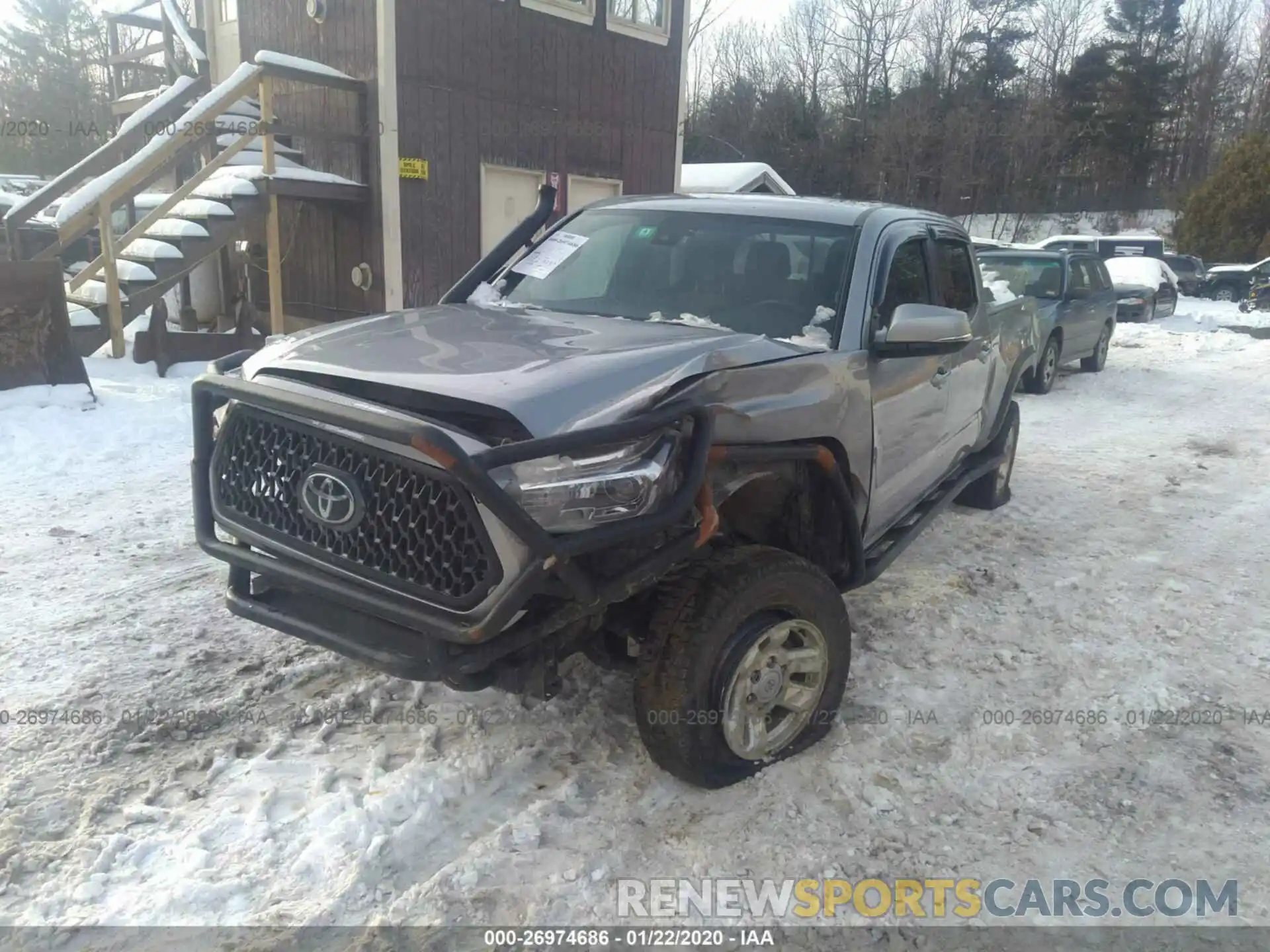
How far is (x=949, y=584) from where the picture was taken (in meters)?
4.89

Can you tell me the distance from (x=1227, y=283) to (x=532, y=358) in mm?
28319

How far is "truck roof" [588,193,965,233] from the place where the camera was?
3.97m

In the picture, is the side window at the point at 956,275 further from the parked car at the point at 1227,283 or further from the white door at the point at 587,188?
the parked car at the point at 1227,283

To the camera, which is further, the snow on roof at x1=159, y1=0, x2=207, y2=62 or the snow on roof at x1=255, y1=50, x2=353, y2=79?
the snow on roof at x1=159, y1=0, x2=207, y2=62

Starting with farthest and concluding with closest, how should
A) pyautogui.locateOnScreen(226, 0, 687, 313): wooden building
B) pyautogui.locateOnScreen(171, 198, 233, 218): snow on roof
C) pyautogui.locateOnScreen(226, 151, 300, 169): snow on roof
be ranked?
pyautogui.locateOnScreen(226, 151, 300, 169): snow on roof → pyautogui.locateOnScreen(226, 0, 687, 313): wooden building → pyautogui.locateOnScreen(171, 198, 233, 218): snow on roof

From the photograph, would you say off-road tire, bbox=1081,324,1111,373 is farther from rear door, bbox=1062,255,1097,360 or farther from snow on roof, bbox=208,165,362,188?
snow on roof, bbox=208,165,362,188

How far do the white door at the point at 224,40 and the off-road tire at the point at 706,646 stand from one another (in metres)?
12.6

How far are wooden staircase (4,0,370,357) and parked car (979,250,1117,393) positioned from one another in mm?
7836

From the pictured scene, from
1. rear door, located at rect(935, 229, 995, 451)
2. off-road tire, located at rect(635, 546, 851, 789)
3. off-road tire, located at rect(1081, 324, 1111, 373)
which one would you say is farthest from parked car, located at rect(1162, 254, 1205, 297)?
off-road tire, located at rect(635, 546, 851, 789)

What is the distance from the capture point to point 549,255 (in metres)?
4.23

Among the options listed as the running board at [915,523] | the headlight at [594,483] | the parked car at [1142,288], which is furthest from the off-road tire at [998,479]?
the parked car at [1142,288]

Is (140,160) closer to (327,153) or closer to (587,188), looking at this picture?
(327,153)

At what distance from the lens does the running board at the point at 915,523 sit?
3.79 metres

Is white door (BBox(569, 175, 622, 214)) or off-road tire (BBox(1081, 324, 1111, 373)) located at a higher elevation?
white door (BBox(569, 175, 622, 214))
